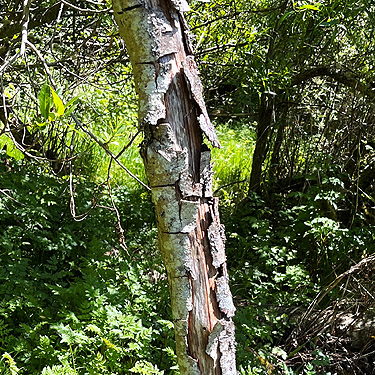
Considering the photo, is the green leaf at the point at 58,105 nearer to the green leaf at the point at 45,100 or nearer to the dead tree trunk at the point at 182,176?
the green leaf at the point at 45,100

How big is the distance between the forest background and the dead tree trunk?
117 cm

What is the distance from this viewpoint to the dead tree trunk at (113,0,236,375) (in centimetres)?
124

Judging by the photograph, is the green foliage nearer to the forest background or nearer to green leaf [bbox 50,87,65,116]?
the forest background

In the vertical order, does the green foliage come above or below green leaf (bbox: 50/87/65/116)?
above

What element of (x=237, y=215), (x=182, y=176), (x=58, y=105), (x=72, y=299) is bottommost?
(x=182, y=176)

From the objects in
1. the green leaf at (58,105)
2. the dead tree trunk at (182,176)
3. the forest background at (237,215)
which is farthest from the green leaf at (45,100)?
the forest background at (237,215)

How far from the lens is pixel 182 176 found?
4.37 ft

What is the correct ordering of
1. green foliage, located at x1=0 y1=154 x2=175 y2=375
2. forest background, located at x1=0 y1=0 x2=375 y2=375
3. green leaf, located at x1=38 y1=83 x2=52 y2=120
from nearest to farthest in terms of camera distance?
green leaf, located at x1=38 y1=83 x2=52 y2=120 < green foliage, located at x1=0 y1=154 x2=175 y2=375 < forest background, located at x1=0 y1=0 x2=375 y2=375

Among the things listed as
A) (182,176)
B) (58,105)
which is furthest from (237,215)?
(58,105)

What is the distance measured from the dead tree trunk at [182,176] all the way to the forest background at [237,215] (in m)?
1.17

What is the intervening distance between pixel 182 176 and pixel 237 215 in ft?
12.1

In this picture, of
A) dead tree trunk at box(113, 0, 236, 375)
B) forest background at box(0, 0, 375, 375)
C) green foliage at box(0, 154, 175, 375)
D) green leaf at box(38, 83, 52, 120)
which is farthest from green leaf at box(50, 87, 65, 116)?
→ forest background at box(0, 0, 375, 375)

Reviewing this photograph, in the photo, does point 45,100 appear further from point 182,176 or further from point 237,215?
point 237,215

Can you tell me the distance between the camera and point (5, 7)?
3.79 m
